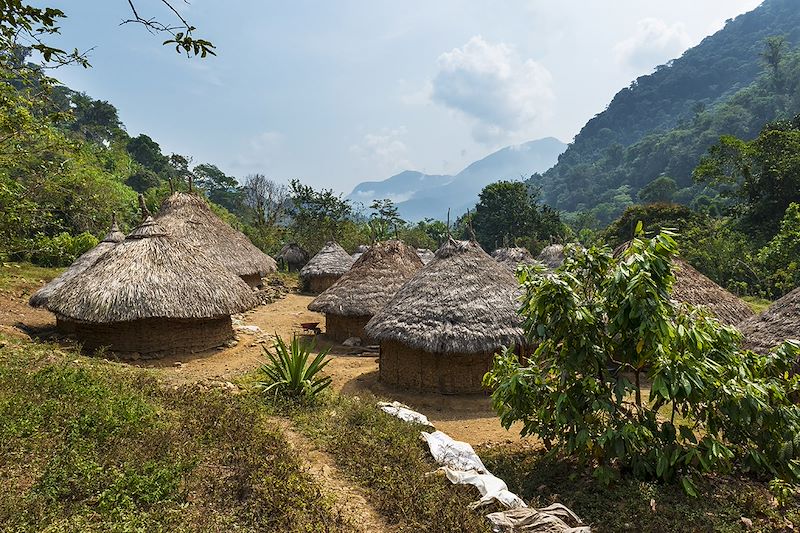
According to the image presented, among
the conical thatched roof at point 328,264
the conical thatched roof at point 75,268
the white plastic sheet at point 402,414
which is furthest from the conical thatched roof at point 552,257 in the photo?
the conical thatched roof at point 75,268

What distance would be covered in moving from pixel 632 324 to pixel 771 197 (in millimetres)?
22686

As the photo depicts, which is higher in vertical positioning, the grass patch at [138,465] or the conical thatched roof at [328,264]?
the conical thatched roof at [328,264]

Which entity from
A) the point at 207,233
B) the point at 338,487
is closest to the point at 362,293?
the point at 207,233

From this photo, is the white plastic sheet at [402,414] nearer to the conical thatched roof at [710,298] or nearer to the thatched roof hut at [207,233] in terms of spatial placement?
the conical thatched roof at [710,298]

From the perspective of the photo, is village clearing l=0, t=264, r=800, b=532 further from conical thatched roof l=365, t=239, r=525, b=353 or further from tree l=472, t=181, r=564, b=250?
tree l=472, t=181, r=564, b=250

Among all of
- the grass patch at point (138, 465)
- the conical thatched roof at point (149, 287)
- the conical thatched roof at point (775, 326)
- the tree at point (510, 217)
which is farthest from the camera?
the tree at point (510, 217)

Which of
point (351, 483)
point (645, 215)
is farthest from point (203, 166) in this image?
point (351, 483)

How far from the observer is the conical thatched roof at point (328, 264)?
23.2 metres

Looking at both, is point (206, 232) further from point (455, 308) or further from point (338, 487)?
point (338, 487)

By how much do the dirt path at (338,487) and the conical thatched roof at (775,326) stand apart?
276 inches

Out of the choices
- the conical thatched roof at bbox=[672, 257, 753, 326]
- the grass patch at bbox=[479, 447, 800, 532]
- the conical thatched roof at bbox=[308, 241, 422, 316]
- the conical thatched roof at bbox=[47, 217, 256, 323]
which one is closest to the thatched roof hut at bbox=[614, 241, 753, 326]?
the conical thatched roof at bbox=[672, 257, 753, 326]

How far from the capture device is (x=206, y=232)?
59.3 feet

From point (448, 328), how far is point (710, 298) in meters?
7.29

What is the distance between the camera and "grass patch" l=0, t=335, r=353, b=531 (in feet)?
11.9
